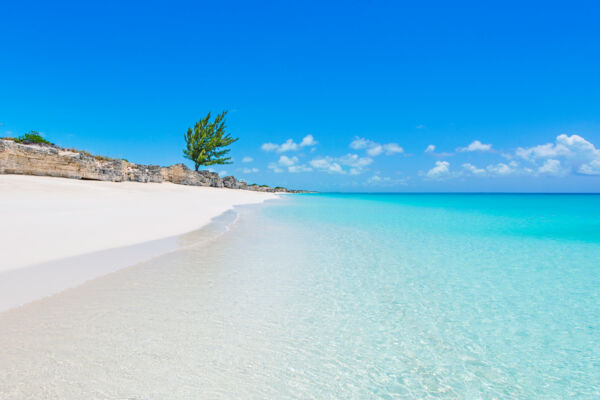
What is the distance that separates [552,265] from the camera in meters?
5.54

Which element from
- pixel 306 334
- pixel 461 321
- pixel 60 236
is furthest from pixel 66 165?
pixel 461 321

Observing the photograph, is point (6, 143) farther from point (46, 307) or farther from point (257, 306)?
point (257, 306)

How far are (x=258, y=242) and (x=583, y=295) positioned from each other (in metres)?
5.27

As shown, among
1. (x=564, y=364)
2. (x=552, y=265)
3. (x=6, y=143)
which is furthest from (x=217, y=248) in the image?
(x=6, y=143)

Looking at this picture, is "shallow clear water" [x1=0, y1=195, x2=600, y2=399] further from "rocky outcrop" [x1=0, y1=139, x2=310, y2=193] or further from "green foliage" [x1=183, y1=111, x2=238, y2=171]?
"green foliage" [x1=183, y1=111, x2=238, y2=171]

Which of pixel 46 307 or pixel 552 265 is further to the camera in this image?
pixel 552 265

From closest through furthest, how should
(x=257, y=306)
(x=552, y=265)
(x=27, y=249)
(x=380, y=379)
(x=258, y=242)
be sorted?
(x=380, y=379) → (x=257, y=306) → (x=27, y=249) → (x=552, y=265) → (x=258, y=242)

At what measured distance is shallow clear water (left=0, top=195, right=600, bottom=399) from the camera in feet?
6.28

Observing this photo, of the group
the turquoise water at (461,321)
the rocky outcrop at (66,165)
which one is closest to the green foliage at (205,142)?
the rocky outcrop at (66,165)

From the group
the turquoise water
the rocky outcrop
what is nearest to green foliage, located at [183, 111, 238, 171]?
the rocky outcrop

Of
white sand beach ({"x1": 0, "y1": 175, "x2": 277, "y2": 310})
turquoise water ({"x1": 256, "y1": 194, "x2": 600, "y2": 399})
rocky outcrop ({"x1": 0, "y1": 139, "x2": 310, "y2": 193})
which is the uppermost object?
rocky outcrop ({"x1": 0, "y1": 139, "x2": 310, "y2": 193})

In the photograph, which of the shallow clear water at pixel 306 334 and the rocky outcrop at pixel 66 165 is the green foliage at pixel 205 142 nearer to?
the rocky outcrop at pixel 66 165

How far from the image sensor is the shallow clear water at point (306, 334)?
191cm

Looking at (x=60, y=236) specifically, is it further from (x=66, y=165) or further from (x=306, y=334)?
(x=66, y=165)
